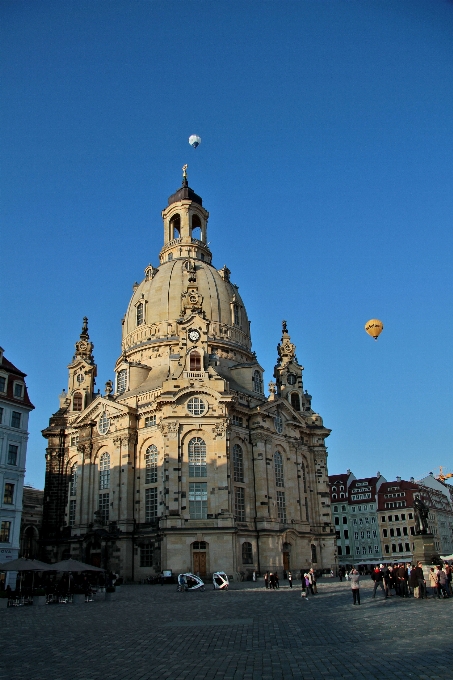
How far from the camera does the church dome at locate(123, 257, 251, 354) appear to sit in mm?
77812

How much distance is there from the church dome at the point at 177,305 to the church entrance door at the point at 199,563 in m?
27.8

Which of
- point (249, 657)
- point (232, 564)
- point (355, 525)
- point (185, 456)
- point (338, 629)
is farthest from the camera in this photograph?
point (355, 525)

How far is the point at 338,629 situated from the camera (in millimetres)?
20156

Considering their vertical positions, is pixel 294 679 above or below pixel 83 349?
below

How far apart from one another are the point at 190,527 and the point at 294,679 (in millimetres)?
46822

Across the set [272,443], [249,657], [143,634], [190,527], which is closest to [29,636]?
[143,634]

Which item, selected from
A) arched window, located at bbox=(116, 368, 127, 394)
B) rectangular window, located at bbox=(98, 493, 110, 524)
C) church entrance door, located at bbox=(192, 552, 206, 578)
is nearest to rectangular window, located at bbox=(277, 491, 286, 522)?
church entrance door, located at bbox=(192, 552, 206, 578)

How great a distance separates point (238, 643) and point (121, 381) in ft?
195

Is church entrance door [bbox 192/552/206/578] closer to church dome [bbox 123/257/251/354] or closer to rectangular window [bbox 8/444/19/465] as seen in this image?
rectangular window [bbox 8/444/19/465]

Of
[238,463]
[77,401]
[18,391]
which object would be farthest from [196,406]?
[77,401]

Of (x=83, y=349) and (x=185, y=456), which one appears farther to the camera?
(x=83, y=349)

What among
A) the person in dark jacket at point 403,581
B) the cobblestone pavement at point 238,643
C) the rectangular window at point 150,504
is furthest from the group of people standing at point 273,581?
the rectangular window at point 150,504

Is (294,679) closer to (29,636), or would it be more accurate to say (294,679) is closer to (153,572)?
(29,636)

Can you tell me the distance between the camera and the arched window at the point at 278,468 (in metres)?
70.5
